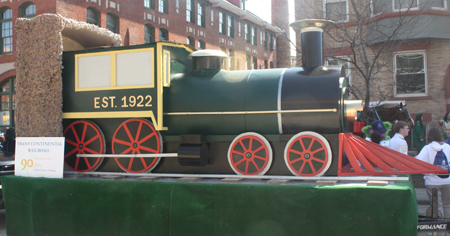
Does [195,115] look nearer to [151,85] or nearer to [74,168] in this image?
[151,85]

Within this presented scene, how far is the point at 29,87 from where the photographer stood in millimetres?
5504

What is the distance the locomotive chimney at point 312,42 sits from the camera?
16.9ft

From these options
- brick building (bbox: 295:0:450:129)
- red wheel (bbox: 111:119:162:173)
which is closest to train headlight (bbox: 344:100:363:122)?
red wheel (bbox: 111:119:162:173)

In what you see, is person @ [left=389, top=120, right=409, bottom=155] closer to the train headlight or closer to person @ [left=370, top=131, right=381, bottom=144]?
person @ [left=370, top=131, right=381, bottom=144]

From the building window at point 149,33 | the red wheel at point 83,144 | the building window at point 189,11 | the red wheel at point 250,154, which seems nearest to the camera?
the red wheel at point 250,154

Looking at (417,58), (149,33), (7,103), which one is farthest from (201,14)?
(417,58)

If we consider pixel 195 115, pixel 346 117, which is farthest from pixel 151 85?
pixel 346 117

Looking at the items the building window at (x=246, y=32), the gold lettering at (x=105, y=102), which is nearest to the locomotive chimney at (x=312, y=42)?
the gold lettering at (x=105, y=102)

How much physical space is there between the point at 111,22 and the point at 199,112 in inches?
605

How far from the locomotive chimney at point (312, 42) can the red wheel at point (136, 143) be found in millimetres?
2384

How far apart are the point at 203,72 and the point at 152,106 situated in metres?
0.91

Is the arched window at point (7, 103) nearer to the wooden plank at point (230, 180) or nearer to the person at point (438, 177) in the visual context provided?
the wooden plank at point (230, 180)

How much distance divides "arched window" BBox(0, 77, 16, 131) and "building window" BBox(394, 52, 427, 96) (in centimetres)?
1752

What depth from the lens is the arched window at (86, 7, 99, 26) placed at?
57.9ft
